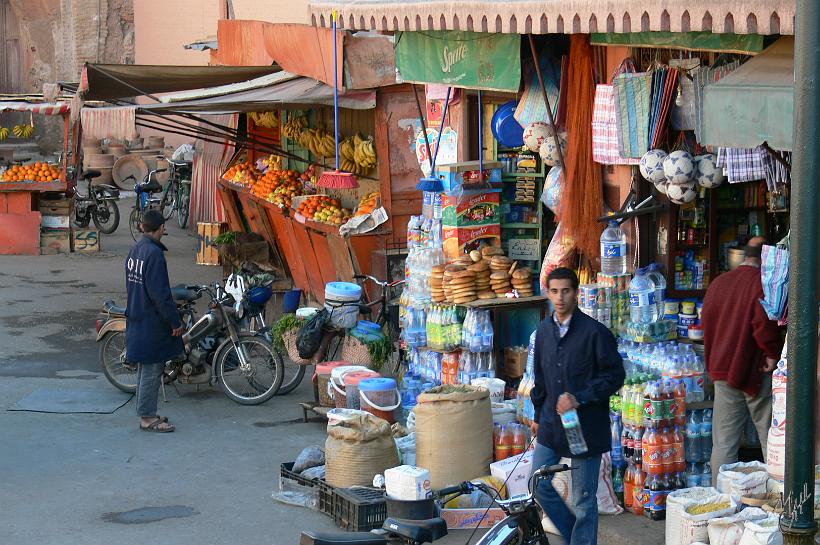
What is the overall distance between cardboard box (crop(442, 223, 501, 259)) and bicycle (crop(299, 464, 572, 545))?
3.90 meters

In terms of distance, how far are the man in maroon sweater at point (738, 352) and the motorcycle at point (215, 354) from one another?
4317 millimetres

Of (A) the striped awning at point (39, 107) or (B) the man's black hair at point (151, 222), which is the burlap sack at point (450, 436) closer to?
(B) the man's black hair at point (151, 222)

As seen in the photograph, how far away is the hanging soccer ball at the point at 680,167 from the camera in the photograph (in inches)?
310

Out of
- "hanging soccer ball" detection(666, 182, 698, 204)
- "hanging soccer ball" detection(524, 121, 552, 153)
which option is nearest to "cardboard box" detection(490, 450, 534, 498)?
"hanging soccer ball" detection(666, 182, 698, 204)

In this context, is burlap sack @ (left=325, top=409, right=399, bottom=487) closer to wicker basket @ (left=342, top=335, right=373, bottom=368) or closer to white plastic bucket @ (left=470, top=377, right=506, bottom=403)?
white plastic bucket @ (left=470, top=377, right=506, bottom=403)

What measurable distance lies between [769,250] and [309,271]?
8.53 meters

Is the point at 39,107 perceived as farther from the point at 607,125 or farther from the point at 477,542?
the point at 477,542

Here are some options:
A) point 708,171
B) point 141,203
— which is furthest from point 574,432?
point 141,203

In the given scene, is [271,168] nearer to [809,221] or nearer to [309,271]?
[309,271]

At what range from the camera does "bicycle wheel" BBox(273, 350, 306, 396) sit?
1062 centimetres

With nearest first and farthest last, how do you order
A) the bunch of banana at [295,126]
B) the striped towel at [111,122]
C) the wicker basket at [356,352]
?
the wicker basket at [356,352], the striped towel at [111,122], the bunch of banana at [295,126]

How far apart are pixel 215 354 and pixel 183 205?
12.3 m

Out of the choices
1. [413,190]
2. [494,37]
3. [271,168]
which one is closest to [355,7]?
[494,37]

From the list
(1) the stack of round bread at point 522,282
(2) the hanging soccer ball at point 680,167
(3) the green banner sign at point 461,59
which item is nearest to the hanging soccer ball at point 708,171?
(2) the hanging soccer ball at point 680,167
